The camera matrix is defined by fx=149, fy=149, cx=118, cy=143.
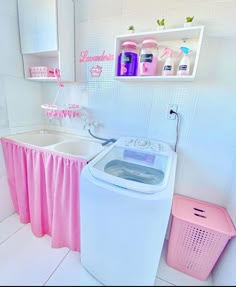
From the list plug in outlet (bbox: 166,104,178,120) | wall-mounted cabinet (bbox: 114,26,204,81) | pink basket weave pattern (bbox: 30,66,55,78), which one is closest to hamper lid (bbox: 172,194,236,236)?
plug in outlet (bbox: 166,104,178,120)

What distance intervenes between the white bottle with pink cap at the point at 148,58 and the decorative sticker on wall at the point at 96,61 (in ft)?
1.21

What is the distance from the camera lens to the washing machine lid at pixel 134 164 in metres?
1.03

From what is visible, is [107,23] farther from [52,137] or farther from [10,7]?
[52,137]

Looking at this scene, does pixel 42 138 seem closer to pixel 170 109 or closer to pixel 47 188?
pixel 47 188

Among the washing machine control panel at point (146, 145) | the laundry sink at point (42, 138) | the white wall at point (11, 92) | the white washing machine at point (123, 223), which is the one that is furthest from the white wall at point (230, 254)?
Result: the white wall at point (11, 92)

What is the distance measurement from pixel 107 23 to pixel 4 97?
1.24 metres

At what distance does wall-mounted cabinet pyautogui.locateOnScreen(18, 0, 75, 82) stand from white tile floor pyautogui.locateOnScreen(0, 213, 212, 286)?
4.91ft

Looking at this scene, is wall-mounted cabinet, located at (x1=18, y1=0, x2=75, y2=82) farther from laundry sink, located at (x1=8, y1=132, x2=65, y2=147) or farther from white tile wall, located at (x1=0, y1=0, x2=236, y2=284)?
laundry sink, located at (x1=8, y1=132, x2=65, y2=147)

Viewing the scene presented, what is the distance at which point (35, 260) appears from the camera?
106 centimetres

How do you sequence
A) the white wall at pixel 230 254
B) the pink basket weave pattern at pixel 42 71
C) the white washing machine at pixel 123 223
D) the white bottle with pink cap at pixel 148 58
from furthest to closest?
the pink basket weave pattern at pixel 42 71 < the white bottle with pink cap at pixel 148 58 < the white wall at pixel 230 254 < the white washing machine at pixel 123 223

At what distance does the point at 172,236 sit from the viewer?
1191mm

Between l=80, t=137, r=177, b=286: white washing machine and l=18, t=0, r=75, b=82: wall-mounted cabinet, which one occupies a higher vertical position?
l=18, t=0, r=75, b=82: wall-mounted cabinet

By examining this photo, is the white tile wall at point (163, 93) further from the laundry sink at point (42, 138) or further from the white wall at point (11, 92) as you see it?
the laundry sink at point (42, 138)

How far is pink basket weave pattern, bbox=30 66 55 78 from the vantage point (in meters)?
1.51
